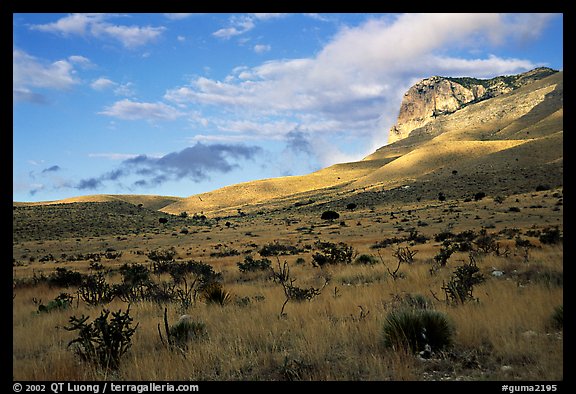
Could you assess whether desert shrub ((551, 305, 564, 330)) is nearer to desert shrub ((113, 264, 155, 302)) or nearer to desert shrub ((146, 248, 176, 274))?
desert shrub ((113, 264, 155, 302))

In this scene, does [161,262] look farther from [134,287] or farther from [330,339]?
[330,339]

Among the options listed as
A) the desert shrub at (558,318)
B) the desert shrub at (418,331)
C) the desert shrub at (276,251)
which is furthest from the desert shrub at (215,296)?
the desert shrub at (276,251)

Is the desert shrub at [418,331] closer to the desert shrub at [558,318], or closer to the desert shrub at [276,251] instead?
the desert shrub at [558,318]

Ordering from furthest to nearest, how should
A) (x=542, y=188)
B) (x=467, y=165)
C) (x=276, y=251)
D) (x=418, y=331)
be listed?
1. (x=467, y=165)
2. (x=542, y=188)
3. (x=276, y=251)
4. (x=418, y=331)

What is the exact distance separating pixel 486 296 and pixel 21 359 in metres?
9.36

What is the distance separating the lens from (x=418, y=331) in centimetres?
523

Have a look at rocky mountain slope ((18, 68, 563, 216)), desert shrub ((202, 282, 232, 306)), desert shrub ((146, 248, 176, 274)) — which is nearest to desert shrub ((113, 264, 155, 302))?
desert shrub ((146, 248, 176, 274))

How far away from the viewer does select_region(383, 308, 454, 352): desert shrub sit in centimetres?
507

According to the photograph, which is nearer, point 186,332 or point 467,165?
point 186,332

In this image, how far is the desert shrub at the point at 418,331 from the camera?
16.6 ft

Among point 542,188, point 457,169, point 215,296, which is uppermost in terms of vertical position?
point 457,169

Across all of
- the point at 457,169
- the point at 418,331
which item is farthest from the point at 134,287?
the point at 457,169

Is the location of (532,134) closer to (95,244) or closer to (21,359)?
(95,244)

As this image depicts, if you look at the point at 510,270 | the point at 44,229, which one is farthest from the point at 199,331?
the point at 44,229
